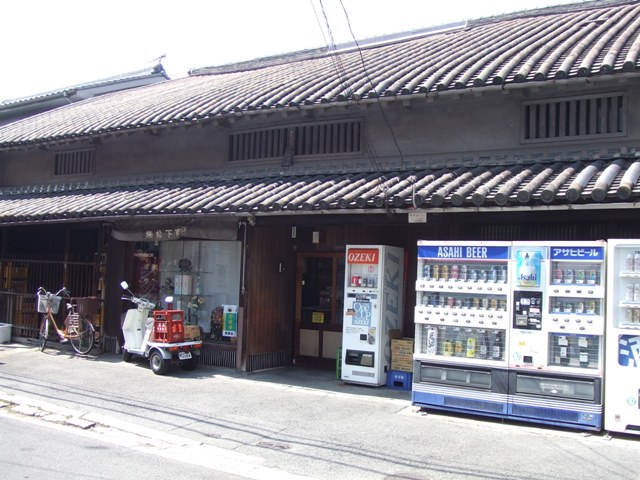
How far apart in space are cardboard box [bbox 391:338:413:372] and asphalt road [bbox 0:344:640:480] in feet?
1.58

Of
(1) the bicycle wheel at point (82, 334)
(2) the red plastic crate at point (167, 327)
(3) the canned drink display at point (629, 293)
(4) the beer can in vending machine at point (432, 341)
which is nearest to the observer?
(3) the canned drink display at point (629, 293)

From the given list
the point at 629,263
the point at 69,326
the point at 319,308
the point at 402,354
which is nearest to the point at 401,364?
the point at 402,354

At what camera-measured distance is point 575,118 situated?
9398 millimetres

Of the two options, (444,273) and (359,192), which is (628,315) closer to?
(444,273)

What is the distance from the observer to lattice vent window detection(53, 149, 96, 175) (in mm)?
15629

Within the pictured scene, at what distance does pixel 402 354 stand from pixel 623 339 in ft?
12.5

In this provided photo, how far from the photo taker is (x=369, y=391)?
9.96 metres

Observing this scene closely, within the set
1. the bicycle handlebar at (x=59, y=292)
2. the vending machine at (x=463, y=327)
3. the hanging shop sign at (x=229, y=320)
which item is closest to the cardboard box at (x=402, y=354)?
the vending machine at (x=463, y=327)

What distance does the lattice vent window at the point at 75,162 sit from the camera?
1563 centimetres

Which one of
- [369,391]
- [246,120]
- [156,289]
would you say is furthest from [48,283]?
[369,391]

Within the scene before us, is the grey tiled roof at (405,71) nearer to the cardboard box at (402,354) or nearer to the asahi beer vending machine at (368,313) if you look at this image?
the asahi beer vending machine at (368,313)

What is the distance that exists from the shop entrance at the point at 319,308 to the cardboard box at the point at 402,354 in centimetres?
194

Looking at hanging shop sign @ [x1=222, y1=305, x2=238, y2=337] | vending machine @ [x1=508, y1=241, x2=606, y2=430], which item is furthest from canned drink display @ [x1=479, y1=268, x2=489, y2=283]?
hanging shop sign @ [x1=222, y1=305, x2=238, y2=337]

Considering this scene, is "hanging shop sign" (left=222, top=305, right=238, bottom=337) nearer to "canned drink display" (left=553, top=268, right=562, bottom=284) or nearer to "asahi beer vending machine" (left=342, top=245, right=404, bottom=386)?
"asahi beer vending machine" (left=342, top=245, right=404, bottom=386)
